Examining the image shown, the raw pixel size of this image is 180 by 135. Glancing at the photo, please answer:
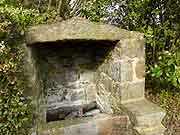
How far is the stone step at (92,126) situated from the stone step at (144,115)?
0.13 meters

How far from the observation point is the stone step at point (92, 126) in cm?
337

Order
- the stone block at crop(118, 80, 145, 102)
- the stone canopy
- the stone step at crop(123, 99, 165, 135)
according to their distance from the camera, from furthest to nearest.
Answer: the stone block at crop(118, 80, 145, 102) < the stone step at crop(123, 99, 165, 135) < the stone canopy

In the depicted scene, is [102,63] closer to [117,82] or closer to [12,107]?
[117,82]

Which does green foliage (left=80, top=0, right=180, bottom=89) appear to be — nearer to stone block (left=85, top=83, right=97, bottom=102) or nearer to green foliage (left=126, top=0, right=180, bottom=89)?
green foliage (left=126, top=0, right=180, bottom=89)

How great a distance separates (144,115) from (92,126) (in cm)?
60

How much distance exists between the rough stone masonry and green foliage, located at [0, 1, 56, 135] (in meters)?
0.13

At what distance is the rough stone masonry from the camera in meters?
3.31

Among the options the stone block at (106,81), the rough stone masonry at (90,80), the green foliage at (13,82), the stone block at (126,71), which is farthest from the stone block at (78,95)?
the green foliage at (13,82)

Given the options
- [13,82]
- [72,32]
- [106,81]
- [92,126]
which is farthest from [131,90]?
[13,82]

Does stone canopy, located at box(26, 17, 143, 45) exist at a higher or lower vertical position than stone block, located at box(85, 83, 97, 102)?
higher

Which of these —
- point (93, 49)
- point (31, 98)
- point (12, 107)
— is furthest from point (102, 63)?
point (12, 107)

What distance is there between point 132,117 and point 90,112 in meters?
1.00

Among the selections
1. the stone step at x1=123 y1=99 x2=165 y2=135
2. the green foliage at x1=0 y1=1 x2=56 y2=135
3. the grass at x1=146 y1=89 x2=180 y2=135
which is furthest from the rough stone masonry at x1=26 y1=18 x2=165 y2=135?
the grass at x1=146 y1=89 x2=180 y2=135

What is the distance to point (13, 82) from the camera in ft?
9.62
